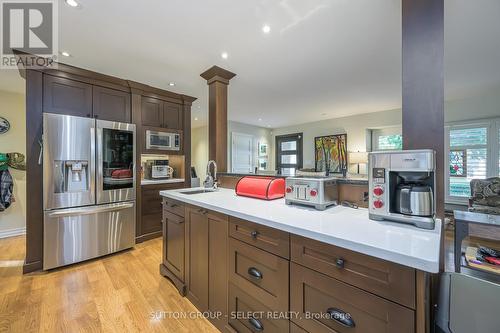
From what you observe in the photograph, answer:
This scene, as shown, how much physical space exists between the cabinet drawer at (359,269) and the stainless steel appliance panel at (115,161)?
8.59ft

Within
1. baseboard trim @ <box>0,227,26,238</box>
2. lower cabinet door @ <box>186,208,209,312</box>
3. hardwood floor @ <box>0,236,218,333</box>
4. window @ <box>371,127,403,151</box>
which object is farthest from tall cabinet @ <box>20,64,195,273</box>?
window @ <box>371,127,403,151</box>

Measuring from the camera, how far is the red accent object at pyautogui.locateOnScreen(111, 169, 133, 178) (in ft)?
8.92

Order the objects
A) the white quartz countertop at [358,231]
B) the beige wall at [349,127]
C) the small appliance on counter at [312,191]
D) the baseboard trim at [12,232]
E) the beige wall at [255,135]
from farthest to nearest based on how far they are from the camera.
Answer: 1. the beige wall at [255,135]
2. the beige wall at [349,127]
3. the baseboard trim at [12,232]
4. the small appliance on counter at [312,191]
5. the white quartz countertop at [358,231]

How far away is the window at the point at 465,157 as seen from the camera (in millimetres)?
3846

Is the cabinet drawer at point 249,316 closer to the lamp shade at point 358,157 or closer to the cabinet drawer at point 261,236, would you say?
the cabinet drawer at point 261,236

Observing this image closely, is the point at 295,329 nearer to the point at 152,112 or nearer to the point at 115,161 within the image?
the point at 115,161

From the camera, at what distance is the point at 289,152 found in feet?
22.4

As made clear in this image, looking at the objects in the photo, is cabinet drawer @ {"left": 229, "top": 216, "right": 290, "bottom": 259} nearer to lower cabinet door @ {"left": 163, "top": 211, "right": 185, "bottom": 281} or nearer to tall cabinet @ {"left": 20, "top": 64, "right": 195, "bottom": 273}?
lower cabinet door @ {"left": 163, "top": 211, "right": 185, "bottom": 281}

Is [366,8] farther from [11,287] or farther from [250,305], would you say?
[11,287]

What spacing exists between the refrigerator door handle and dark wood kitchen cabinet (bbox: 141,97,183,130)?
4.07 feet

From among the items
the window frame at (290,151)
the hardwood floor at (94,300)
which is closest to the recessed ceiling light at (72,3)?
the hardwood floor at (94,300)

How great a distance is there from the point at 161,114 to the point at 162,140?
428 mm

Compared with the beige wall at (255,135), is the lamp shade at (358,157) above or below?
below

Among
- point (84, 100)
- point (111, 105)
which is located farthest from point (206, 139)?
point (84, 100)
